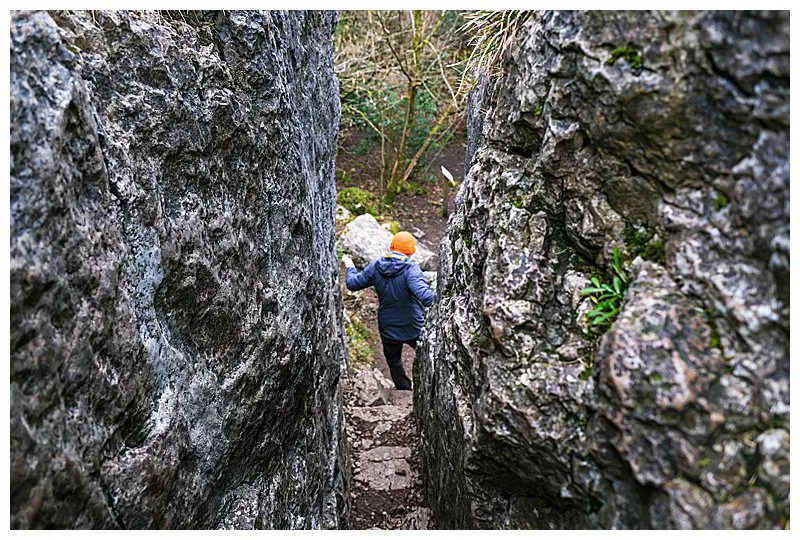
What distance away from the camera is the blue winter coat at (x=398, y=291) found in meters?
6.89

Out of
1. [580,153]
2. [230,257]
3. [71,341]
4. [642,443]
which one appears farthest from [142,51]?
[642,443]

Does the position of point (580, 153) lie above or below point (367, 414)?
above

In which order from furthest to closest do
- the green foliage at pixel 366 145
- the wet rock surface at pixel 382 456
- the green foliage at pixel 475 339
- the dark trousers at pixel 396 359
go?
1. the green foliage at pixel 366 145
2. the dark trousers at pixel 396 359
3. the wet rock surface at pixel 382 456
4. the green foliage at pixel 475 339

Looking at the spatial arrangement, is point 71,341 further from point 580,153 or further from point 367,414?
point 367,414

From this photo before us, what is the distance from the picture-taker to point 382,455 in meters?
6.98

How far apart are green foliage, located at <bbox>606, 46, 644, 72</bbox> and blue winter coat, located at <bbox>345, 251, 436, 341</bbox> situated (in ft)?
14.0

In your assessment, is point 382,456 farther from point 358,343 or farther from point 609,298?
point 609,298

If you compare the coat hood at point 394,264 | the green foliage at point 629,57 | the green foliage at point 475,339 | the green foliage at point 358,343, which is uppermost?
the green foliage at point 629,57

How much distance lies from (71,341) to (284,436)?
257 centimetres

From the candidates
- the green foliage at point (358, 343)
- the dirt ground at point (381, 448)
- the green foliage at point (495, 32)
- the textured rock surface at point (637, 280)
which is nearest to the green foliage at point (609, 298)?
the textured rock surface at point (637, 280)

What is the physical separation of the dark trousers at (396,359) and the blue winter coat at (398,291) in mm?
137

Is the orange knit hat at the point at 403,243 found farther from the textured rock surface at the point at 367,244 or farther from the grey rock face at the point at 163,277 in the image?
the textured rock surface at the point at 367,244

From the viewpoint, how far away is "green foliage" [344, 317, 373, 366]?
9.11 metres

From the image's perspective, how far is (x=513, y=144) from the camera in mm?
3707
